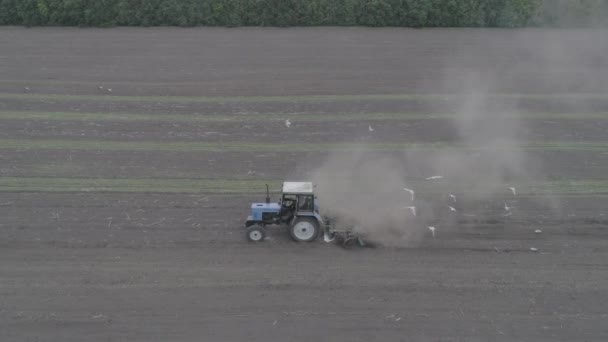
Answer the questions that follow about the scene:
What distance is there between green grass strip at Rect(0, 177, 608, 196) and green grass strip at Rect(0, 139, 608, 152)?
8.62ft

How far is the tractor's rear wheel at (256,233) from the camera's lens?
1436 cm

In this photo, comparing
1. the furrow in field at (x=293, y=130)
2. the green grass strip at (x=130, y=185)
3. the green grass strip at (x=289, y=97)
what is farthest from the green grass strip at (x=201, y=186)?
the green grass strip at (x=289, y=97)

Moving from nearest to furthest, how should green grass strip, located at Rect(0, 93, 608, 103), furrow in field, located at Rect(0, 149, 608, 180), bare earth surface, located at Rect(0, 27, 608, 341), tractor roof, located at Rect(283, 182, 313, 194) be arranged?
bare earth surface, located at Rect(0, 27, 608, 341) → tractor roof, located at Rect(283, 182, 313, 194) → furrow in field, located at Rect(0, 149, 608, 180) → green grass strip, located at Rect(0, 93, 608, 103)

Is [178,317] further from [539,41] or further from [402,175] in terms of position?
[539,41]

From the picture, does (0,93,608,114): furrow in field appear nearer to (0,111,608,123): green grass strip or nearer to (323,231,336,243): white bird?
(0,111,608,123): green grass strip

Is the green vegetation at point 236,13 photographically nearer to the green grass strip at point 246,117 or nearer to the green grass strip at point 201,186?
the green grass strip at point 246,117

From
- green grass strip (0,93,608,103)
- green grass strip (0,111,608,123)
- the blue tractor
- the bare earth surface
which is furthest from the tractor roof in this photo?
green grass strip (0,93,608,103)

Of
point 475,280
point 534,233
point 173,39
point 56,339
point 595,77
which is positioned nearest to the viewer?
point 56,339

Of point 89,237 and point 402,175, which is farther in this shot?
point 402,175

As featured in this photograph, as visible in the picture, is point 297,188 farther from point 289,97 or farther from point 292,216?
point 289,97

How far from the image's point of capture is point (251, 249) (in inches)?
556

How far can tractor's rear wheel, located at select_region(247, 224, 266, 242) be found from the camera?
47.1 feet

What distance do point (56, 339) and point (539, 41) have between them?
91.7 ft

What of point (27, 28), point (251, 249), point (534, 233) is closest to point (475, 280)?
point (534, 233)
